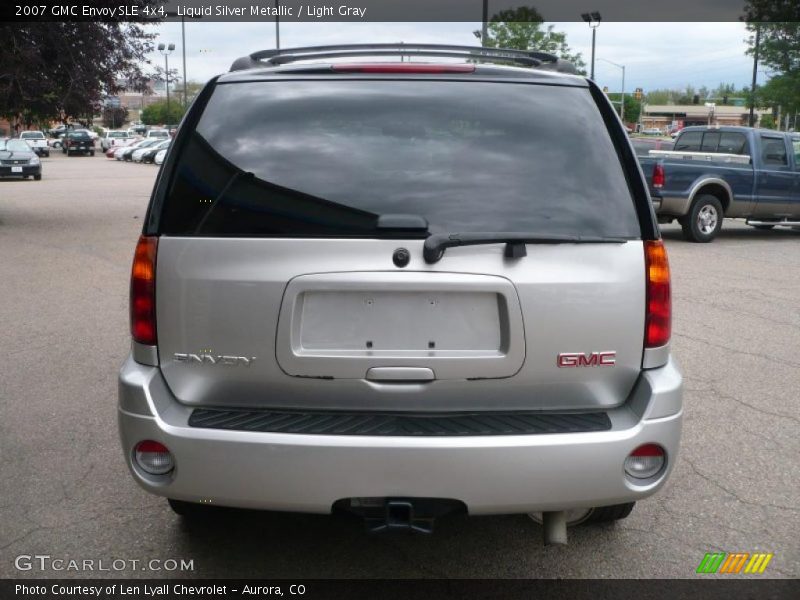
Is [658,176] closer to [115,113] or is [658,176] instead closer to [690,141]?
[690,141]

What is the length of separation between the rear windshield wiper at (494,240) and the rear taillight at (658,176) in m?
11.7

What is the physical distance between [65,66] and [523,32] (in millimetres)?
27682

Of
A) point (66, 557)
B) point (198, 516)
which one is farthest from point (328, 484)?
point (66, 557)

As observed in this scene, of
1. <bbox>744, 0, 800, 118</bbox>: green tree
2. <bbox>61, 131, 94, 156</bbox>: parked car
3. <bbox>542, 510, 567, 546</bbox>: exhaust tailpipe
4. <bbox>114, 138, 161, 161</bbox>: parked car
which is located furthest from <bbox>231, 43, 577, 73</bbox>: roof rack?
<bbox>61, 131, 94, 156</bbox>: parked car

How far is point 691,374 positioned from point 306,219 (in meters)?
4.33

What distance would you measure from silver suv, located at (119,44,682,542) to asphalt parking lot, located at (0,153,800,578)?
0.71m

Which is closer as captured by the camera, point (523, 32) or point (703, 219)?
point (703, 219)

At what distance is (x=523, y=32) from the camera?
40.0m

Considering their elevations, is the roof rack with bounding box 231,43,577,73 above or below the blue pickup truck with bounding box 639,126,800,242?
above

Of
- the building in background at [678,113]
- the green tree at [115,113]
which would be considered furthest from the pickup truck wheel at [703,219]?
the building in background at [678,113]

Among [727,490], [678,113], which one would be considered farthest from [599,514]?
[678,113]

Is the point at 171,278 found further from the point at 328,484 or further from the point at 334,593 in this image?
the point at 334,593

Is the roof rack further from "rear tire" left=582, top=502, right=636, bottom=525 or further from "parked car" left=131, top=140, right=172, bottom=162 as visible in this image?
"parked car" left=131, top=140, right=172, bottom=162

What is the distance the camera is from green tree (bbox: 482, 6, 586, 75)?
131 feet
